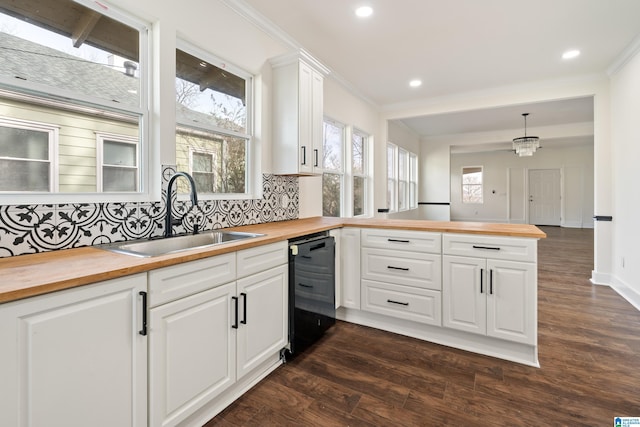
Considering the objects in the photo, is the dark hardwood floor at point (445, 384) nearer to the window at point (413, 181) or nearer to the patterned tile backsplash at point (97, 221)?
the patterned tile backsplash at point (97, 221)

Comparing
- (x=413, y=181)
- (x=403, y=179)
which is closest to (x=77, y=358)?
(x=403, y=179)

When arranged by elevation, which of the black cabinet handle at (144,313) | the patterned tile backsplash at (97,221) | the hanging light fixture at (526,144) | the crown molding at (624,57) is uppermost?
the crown molding at (624,57)

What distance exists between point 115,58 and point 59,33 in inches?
10.4

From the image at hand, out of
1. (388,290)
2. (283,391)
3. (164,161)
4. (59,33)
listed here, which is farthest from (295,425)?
(59,33)

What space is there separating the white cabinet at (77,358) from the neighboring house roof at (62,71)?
3.83 ft

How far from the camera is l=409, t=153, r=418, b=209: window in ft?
25.4

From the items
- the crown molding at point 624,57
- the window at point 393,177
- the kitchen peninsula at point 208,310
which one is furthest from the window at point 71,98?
the window at point 393,177

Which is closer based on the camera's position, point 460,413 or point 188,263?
point 188,263

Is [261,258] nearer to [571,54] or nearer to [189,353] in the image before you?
[189,353]

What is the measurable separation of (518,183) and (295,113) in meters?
10.7

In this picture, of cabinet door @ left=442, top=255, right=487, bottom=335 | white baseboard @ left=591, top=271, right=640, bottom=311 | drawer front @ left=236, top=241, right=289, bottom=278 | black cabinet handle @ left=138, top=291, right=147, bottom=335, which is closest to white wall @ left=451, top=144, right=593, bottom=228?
white baseboard @ left=591, top=271, right=640, bottom=311

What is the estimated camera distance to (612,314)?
2953 millimetres

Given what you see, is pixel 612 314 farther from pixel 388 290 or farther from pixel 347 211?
pixel 347 211

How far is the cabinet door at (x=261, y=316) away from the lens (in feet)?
5.58
